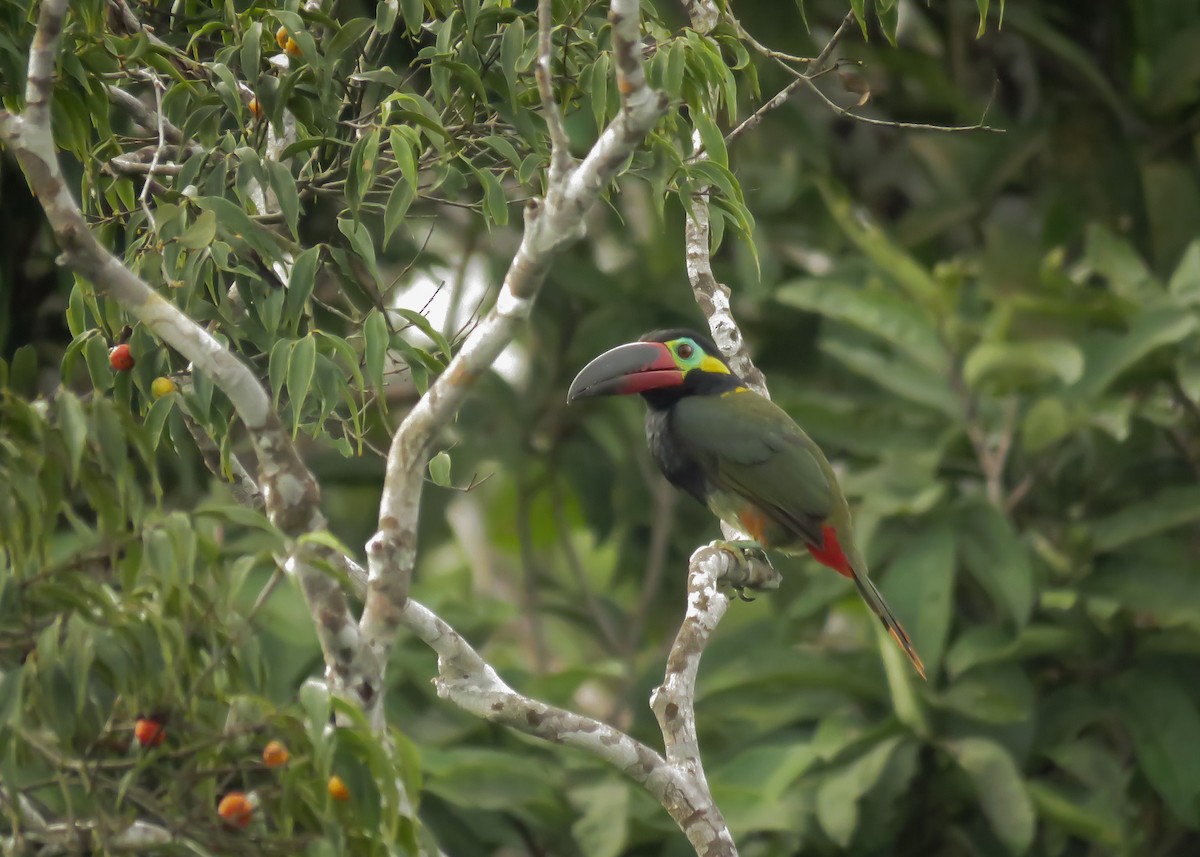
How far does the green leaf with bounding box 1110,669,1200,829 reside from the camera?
5.01 meters

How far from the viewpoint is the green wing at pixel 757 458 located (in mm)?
4461

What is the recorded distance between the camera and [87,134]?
9.93 feet

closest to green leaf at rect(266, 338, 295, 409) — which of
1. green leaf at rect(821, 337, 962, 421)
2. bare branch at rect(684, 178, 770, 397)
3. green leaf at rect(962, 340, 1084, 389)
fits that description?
bare branch at rect(684, 178, 770, 397)

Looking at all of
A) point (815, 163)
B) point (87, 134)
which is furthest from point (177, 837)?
point (815, 163)

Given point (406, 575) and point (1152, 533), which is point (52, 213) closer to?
point (406, 575)

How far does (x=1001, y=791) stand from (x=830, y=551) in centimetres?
101

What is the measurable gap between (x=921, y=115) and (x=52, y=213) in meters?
5.49

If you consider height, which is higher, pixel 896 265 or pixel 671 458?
pixel 896 265

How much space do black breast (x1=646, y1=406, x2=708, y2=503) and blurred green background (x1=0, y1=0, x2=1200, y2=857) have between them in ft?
1.80

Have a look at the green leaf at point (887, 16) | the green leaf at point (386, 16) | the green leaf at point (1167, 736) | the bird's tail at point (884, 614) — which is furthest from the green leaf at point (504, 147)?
the green leaf at point (1167, 736)

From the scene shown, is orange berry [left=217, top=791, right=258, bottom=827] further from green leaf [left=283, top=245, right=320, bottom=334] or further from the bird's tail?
the bird's tail

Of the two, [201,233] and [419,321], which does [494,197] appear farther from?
[201,233]

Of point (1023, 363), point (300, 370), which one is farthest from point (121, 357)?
point (1023, 363)

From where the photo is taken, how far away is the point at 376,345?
276cm
